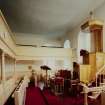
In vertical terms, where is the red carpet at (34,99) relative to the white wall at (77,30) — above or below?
below

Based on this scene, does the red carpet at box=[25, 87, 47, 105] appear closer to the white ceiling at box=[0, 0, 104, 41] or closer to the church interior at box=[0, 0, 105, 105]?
the church interior at box=[0, 0, 105, 105]

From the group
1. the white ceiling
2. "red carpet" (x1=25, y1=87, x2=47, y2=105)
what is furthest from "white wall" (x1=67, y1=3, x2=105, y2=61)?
"red carpet" (x1=25, y1=87, x2=47, y2=105)

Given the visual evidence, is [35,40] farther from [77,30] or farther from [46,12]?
[46,12]

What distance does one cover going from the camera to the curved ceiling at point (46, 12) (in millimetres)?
8797

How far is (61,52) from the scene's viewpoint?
12.6 m

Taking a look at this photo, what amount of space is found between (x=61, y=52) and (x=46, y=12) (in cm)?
378

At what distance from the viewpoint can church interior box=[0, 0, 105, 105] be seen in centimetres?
681

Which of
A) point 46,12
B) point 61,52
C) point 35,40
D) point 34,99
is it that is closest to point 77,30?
point 61,52

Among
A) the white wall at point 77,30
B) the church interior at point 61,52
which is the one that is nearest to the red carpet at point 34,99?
the church interior at point 61,52

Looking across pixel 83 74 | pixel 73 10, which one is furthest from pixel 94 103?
pixel 73 10

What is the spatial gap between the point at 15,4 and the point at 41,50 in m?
4.36

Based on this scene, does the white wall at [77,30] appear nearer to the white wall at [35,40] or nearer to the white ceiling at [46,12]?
the white ceiling at [46,12]

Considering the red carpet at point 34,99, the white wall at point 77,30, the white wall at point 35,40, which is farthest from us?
the white wall at point 35,40

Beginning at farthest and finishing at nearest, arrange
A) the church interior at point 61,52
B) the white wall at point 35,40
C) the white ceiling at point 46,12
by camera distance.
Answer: the white wall at point 35,40
the white ceiling at point 46,12
the church interior at point 61,52
